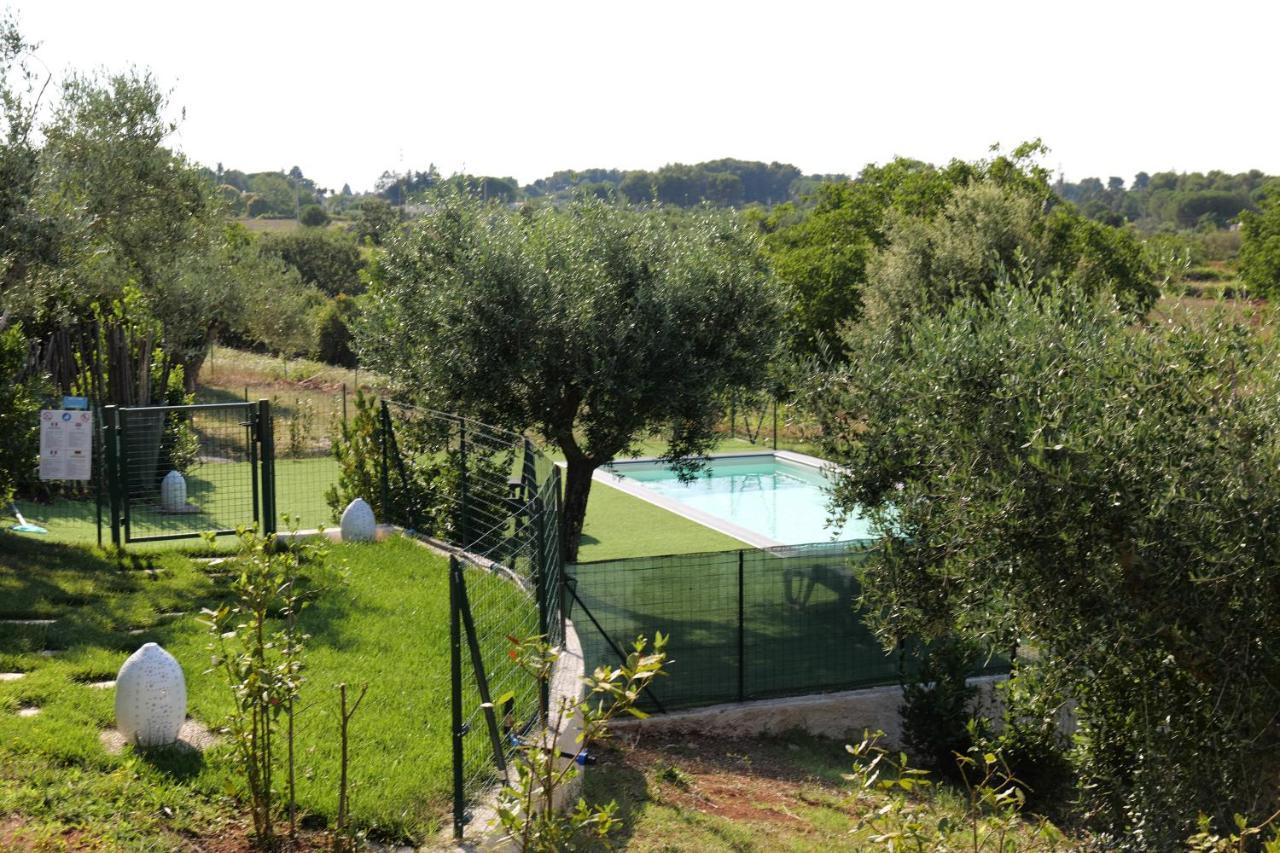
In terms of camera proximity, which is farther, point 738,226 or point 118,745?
point 738,226

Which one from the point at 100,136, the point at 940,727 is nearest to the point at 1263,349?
the point at 940,727

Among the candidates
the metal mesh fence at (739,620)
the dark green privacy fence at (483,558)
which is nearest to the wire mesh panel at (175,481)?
the dark green privacy fence at (483,558)

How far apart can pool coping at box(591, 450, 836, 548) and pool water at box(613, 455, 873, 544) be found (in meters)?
0.11

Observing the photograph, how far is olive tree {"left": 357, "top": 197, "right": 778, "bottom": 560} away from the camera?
490 inches

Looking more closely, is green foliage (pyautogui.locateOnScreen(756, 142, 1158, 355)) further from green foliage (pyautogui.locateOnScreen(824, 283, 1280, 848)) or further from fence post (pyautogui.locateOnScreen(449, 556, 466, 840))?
fence post (pyautogui.locateOnScreen(449, 556, 466, 840))

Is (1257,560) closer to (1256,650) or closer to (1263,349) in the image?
(1256,650)

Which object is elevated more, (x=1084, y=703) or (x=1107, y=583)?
(x=1107, y=583)

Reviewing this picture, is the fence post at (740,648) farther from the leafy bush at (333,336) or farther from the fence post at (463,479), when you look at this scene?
the leafy bush at (333,336)

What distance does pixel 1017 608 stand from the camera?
20.9 feet

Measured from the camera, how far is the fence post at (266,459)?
36.7 feet

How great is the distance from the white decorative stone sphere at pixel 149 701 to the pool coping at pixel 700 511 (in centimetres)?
924

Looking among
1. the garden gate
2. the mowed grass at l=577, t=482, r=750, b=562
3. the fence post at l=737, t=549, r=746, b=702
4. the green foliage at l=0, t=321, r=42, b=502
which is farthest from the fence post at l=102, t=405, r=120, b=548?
the mowed grass at l=577, t=482, r=750, b=562

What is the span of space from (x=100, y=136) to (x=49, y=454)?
14159 mm

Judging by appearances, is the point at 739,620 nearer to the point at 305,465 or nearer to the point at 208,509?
the point at 208,509
